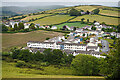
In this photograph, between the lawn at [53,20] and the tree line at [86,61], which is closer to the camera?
the tree line at [86,61]

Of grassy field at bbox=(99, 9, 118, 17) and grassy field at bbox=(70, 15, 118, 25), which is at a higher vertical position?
grassy field at bbox=(99, 9, 118, 17)

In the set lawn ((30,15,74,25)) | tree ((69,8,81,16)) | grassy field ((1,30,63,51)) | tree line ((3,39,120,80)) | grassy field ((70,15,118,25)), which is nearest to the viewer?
tree line ((3,39,120,80))

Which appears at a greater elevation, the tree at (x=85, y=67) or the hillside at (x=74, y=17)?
the hillside at (x=74, y=17)

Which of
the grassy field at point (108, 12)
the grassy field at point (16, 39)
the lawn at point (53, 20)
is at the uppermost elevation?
the grassy field at point (108, 12)

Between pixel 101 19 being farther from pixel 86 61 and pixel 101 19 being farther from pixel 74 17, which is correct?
pixel 86 61

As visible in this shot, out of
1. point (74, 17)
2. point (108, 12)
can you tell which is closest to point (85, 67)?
point (108, 12)

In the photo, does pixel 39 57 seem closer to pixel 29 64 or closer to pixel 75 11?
pixel 29 64

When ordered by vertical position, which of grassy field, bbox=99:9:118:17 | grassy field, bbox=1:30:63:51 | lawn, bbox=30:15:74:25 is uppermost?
grassy field, bbox=99:9:118:17

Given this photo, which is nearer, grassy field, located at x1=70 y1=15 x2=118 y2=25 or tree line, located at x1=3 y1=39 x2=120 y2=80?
tree line, located at x1=3 y1=39 x2=120 y2=80

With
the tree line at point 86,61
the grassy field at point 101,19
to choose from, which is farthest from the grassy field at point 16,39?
the grassy field at point 101,19

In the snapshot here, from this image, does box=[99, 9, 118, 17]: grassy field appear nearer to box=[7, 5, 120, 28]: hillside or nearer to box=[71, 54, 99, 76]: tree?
box=[7, 5, 120, 28]: hillside

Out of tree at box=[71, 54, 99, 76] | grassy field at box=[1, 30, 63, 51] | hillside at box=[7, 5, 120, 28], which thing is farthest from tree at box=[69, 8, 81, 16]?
tree at box=[71, 54, 99, 76]

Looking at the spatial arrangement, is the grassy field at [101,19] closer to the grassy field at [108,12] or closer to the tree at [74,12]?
the grassy field at [108,12]
